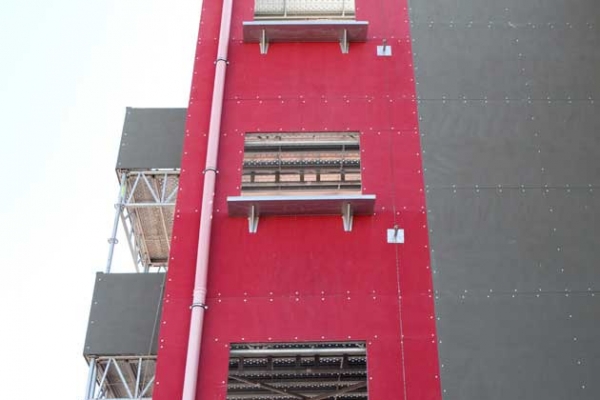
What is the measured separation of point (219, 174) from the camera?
50.6 feet

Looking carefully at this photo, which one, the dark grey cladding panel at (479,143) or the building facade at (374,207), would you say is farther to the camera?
the dark grey cladding panel at (479,143)

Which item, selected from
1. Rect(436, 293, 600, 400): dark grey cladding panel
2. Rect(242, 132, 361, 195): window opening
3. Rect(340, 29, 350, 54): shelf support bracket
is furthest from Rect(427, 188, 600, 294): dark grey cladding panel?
Rect(340, 29, 350, 54): shelf support bracket

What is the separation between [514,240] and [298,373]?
5.11 metres

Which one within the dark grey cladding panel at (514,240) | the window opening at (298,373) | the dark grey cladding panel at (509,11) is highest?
the dark grey cladding panel at (509,11)

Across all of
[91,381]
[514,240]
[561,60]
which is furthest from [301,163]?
[91,381]

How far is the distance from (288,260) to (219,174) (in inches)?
81.4

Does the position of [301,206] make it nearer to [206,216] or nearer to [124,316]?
[206,216]

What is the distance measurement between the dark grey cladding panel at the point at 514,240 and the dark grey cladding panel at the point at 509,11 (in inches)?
159

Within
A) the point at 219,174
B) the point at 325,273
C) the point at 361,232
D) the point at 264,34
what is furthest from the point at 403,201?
the point at 264,34

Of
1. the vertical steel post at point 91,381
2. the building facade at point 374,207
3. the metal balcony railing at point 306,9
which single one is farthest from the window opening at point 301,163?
the vertical steel post at point 91,381

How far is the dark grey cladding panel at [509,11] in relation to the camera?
1744 centimetres

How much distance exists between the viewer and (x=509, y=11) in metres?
17.5

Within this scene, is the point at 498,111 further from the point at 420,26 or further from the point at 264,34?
the point at 264,34

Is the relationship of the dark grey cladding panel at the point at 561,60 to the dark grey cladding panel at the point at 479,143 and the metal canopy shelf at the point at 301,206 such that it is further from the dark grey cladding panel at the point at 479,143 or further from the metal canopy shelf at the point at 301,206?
the metal canopy shelf at the point at 301,206
